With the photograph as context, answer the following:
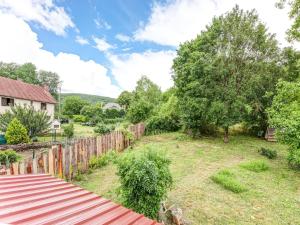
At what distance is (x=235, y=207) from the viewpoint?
22.5 feet

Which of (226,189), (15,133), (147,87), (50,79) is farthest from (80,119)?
(226,189)

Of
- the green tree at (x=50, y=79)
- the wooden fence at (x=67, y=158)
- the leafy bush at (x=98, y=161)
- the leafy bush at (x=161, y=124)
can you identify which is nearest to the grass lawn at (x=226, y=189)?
the leafy bush at (x=98, y=161)

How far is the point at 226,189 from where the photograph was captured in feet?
26.9

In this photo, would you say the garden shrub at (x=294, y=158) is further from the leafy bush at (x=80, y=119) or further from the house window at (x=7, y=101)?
the leafy bush at (x=80, y=119)

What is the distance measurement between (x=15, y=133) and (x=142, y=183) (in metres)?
15.9

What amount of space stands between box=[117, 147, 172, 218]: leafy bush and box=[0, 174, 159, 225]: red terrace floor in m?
1.60

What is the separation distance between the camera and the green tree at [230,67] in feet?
54.3

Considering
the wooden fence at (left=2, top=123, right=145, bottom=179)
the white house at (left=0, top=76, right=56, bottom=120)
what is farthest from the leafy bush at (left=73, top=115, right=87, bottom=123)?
the wooden fence at (left=2, top=123, right=145, bottom=179)

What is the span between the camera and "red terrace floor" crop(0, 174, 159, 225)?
9.55ft

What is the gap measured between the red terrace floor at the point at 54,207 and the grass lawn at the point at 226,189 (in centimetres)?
305

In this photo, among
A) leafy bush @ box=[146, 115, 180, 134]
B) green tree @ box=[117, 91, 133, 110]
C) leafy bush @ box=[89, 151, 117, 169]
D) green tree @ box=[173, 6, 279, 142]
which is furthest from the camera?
green tree @ box=[117, 91, 133, 110]

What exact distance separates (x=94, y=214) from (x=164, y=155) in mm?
3178

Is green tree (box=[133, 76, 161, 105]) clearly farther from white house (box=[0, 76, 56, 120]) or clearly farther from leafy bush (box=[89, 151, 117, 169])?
leafy bush (box=[89, 151, 117, 169])

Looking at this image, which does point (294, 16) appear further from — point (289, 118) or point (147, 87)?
point (147, 87)
